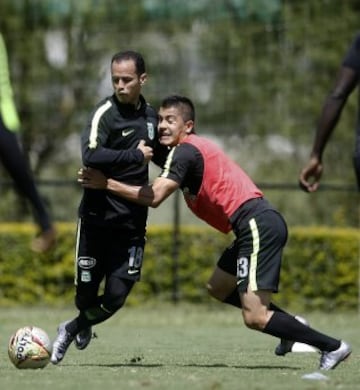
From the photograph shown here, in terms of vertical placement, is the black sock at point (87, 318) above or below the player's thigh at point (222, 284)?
below

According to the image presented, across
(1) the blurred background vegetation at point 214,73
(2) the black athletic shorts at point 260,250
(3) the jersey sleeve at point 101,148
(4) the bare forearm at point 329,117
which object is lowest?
(1) the blurred background vegetation at point 214,73

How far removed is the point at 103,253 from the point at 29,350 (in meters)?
1.23

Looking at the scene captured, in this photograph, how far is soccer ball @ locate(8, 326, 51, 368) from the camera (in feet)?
31.1

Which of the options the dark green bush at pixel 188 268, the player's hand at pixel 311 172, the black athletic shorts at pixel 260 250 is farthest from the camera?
the dark green bush at pixel 188 268

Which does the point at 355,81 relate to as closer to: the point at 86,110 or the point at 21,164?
the point at 21,164

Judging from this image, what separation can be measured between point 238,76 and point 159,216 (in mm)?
3120

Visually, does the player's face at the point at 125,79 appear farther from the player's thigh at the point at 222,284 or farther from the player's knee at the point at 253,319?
the player's knee at the point at 253,319

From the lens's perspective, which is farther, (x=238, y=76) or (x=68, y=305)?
(x=238, y=76)

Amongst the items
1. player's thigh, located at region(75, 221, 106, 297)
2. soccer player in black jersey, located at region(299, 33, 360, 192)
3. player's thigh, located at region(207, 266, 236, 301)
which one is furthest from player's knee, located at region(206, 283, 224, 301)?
soccer player in black jersey, located at region(299, 33, 360, 192)

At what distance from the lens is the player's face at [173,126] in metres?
9.94

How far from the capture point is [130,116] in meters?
10.2

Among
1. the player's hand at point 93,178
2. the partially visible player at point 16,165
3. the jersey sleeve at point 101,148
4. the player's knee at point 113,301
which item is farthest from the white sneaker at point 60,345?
the partially visible player at point 16,165

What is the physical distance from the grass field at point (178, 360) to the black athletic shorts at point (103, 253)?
714 mm

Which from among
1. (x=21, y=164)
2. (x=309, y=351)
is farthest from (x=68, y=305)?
(x=21, y=164)
